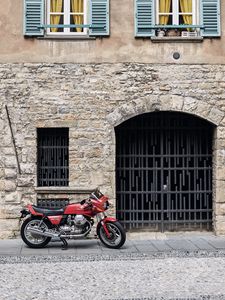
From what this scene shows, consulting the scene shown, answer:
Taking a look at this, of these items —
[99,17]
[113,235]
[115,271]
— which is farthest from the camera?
[99,17]

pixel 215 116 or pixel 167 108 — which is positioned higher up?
pixel 167 108

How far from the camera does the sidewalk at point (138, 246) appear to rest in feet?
32.9

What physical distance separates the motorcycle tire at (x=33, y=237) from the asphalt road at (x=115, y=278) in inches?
41.8

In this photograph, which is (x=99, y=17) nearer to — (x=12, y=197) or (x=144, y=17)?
(x=144, y=17)

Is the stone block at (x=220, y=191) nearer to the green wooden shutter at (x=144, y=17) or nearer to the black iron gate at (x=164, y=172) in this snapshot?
the black iron gate at (x=164, y=172)

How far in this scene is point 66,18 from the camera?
1206 cm

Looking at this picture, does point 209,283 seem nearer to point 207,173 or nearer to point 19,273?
point 19,273

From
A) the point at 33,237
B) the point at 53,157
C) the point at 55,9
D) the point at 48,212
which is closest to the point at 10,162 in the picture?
the point at 53,157

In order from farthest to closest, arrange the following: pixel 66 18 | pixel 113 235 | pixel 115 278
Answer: pixel 66 18 < pixel 113 235 < pixel 115 278

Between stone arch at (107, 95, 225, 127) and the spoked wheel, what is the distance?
2.50m

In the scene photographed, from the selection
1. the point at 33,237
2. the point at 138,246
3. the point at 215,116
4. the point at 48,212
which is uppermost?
the point at 215,116

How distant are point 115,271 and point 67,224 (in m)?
2.47

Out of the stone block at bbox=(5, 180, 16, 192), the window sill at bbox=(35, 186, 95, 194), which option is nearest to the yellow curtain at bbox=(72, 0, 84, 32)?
the window sill at bbox=(35, 186, 95, 194)

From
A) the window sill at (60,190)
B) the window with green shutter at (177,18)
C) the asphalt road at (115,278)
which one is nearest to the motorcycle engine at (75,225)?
the asphalt road at (115,278)
